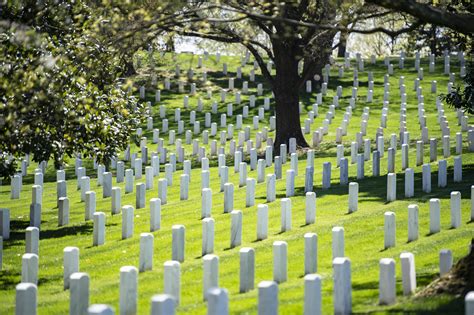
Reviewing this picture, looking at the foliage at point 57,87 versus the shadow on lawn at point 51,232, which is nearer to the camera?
the foliage at point 57,87

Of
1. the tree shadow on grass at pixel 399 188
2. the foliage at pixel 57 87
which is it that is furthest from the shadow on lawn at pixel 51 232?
the tree shadow on grass at pixel 399 188

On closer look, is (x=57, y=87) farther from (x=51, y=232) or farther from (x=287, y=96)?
(x=287, y=96)

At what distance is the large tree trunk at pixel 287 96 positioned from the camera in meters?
28.5

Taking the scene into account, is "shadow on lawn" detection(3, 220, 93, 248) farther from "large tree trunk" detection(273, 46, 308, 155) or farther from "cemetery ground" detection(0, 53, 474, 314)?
"large tree trunk" detection(273, 46, 308, 155)

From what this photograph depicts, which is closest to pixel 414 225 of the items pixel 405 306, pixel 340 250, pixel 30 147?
pixel 340 250

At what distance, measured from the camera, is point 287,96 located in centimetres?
2886

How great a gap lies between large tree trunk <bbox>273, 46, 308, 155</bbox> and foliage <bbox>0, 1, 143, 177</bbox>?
325 inches

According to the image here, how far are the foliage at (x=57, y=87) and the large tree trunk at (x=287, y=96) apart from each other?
325 inches

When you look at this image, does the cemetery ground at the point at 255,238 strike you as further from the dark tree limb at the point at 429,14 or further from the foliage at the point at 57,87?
the dark tree limb at the point at 429,14

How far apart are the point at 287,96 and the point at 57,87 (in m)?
16.7

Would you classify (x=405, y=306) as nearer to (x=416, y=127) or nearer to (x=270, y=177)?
(x=270, y=177)

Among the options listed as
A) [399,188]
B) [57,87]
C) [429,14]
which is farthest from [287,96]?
[429,14]

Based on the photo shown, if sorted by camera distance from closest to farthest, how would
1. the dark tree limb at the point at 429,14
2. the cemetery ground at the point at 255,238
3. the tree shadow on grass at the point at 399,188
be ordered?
the dark tree limb at the point at 429,14, the cemetery ground at the point at 255,238, the tree shadow on grass at the point at 399,188

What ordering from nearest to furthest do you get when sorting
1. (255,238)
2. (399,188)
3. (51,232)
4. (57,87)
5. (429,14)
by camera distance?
(429,14)
(57,87)
(255,238)
(51,232)
(399,188)
